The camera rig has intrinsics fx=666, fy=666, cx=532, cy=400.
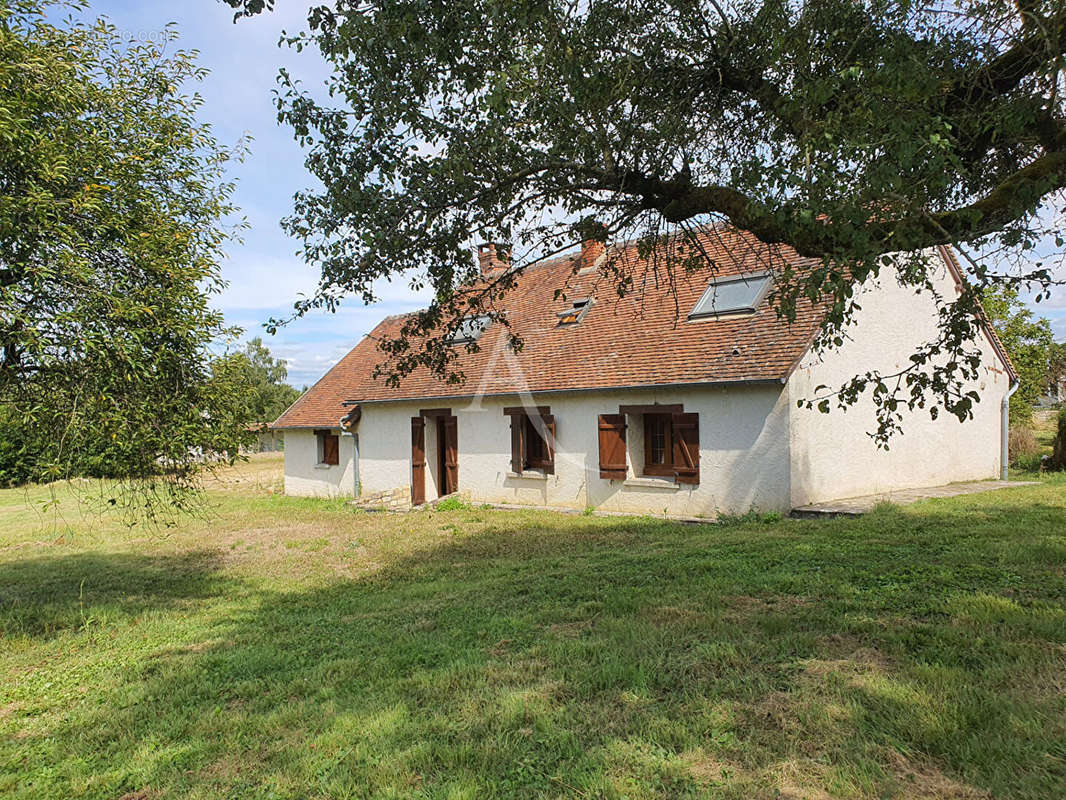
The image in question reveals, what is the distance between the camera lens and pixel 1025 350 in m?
21.1

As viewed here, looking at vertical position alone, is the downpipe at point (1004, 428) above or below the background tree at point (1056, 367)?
below

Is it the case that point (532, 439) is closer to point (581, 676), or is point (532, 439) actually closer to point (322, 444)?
point (322, 444)

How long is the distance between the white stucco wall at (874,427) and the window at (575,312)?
590 centimetres

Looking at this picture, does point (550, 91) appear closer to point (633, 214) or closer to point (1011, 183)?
point (633, 214)

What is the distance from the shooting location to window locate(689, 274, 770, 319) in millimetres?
12796

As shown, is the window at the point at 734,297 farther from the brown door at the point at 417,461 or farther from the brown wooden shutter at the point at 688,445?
the brown door at the point at 417,461

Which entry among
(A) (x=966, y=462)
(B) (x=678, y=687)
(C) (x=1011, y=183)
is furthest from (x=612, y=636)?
(A) (x=966, y=462)

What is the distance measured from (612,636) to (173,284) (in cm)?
552

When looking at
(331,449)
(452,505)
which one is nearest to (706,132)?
(452,505)

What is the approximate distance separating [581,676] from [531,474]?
10819mm

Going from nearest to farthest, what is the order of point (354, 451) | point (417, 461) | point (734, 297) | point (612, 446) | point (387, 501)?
point (734, 297) → point (612, 446) → point (387, 501) → point (417, 461) → point (354, 451)

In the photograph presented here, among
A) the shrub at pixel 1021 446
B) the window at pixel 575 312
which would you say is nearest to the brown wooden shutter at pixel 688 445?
the window at pixel 575 312

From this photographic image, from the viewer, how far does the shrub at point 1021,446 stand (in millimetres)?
18375

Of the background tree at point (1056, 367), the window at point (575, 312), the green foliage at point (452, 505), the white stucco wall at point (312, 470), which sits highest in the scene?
the window at point (575, 312)
